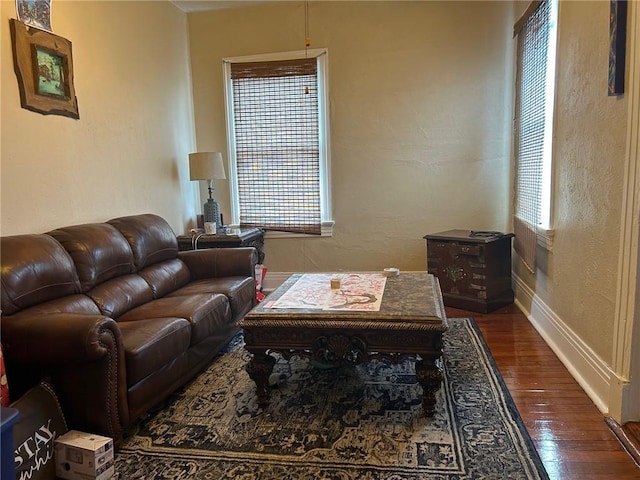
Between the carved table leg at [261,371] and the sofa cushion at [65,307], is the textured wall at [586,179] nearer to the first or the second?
the carved table leg at [261,371]

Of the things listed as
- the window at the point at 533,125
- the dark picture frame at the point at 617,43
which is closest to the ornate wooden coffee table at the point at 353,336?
the dark picture frame at the point at 617,43

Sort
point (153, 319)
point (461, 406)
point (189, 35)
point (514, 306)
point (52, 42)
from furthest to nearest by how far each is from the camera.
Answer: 1. point (189, 35)
2. point (514, 306)
3. point (52, 42)
4. point (153, 319)
5. point (461, 406)

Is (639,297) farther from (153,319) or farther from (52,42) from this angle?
(52,42)

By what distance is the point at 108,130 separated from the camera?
3.42m

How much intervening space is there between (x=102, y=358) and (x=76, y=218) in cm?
155

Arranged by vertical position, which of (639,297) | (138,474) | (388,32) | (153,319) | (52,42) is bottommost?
(138,474)

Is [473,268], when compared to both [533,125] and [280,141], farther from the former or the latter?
[280,141]

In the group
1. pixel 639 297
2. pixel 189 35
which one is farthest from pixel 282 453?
pixel 189 35

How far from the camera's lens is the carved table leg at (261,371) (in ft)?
7.50

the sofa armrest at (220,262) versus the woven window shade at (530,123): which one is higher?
the woven window shade at (530,123)

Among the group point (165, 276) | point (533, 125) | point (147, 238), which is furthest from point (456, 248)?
point (147, 238)

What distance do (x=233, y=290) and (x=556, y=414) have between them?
2.03 metres

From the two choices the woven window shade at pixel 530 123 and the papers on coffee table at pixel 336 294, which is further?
the woven window shade at pixel 530 123

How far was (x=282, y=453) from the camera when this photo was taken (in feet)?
6.32
